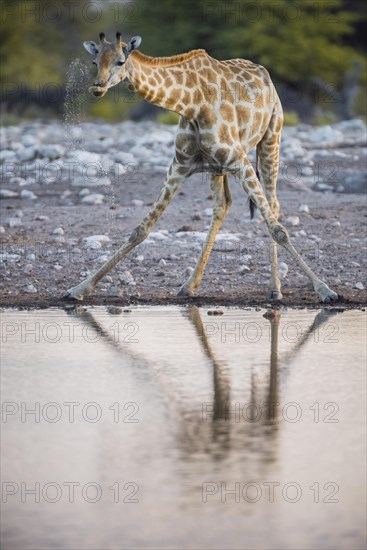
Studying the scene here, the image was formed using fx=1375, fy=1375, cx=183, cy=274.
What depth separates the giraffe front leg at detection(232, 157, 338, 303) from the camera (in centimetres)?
974

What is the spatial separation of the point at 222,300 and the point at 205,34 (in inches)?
1152

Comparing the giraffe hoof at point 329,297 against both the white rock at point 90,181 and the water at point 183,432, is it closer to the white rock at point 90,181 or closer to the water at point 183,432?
the water at point 183,432

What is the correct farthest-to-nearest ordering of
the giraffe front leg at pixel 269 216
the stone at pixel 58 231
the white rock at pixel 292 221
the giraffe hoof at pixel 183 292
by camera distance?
1. the white rock at pixel 292 221
2. the stone at pixel 58 231
3. the giraffe hoof at pixel 183 292
4. the giraffe front leg at pixel 269 216

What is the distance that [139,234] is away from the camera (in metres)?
9.85

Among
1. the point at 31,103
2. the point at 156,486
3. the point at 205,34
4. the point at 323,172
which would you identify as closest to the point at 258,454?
the point at 156,486

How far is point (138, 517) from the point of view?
517cm

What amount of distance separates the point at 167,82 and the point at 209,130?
17.5 inches

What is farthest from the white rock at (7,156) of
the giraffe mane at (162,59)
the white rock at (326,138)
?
the giraffe mane at (162,59)

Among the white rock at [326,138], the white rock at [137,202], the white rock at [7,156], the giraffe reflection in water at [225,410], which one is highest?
the giraffe reflection in water at [225,410]

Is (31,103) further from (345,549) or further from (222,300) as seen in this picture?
(345,549)

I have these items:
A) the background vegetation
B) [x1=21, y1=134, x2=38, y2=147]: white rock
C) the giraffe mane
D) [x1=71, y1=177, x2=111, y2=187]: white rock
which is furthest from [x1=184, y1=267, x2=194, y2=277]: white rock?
the background vegetation

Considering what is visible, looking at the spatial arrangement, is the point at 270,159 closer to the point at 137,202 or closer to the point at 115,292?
the point at 115,292

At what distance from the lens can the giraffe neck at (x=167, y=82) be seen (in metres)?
9.35

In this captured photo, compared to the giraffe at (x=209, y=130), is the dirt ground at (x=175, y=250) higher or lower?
lower
